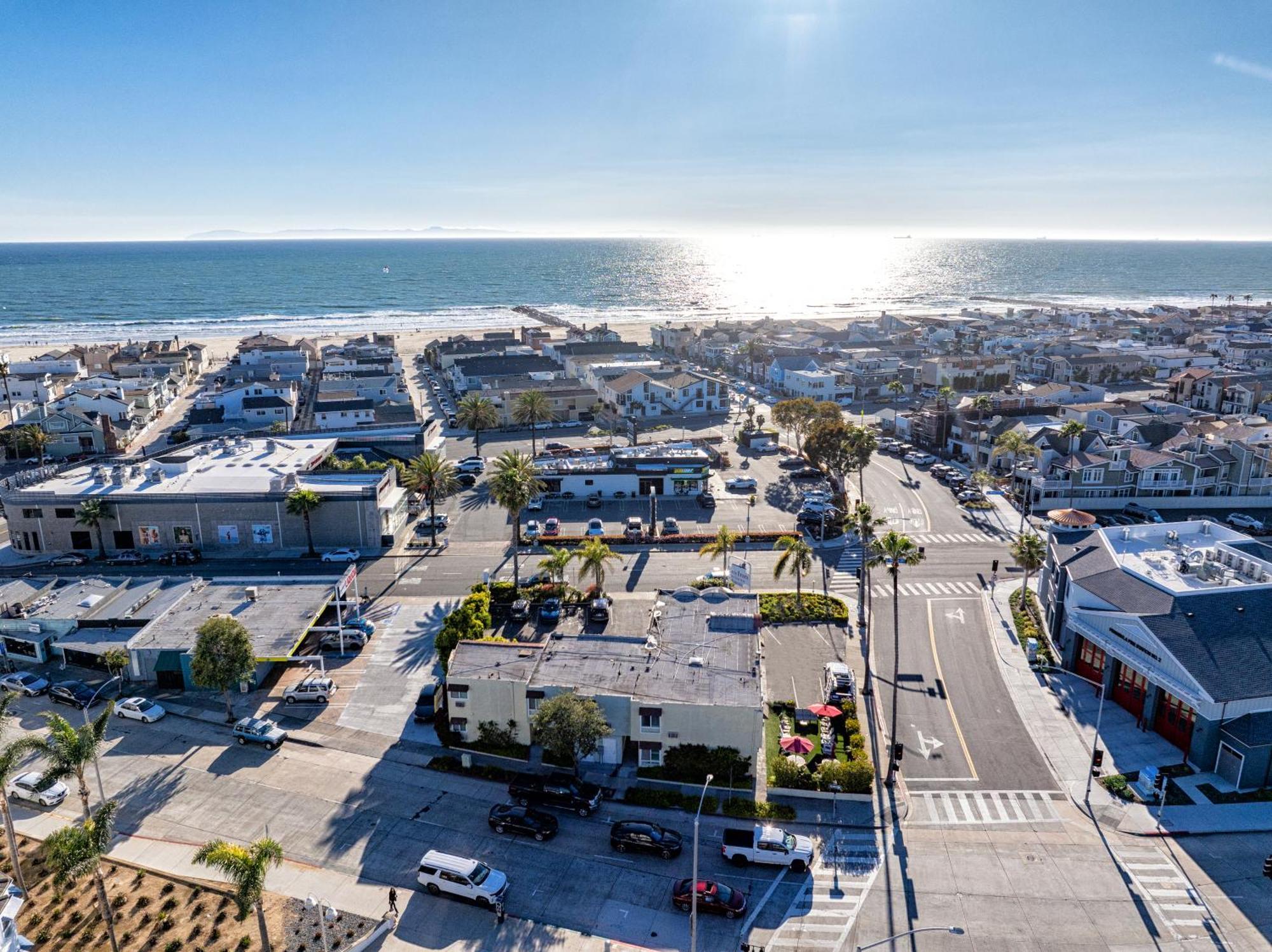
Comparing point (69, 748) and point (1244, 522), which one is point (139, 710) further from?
point (1244, 522)

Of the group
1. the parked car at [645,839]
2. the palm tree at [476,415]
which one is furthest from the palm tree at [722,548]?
the palm tree at [476,415]

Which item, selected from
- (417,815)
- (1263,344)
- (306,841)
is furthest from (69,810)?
(1263,344)

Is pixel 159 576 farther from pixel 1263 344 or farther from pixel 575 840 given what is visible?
pixel 1263 344

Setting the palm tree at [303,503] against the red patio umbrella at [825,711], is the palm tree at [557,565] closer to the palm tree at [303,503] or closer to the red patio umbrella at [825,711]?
the palm tree at [303,503]

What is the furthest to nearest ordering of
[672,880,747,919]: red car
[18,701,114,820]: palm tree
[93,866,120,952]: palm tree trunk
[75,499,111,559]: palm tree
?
1. [75,499,111,559]: palm tree
2. [672,880,747,919]: red car
3. [18,701,114,820]: palm tree
4. [93,866,120,952]: palm tree trunk

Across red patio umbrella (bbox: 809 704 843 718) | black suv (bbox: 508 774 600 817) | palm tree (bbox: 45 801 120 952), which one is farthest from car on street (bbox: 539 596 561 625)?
palm tree (bbox: 45 801 120 952)

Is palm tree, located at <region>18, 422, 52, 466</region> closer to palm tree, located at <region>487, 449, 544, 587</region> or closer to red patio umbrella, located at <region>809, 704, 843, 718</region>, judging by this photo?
palm tree, located at <region>487, 449, 544, 587</region>
